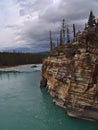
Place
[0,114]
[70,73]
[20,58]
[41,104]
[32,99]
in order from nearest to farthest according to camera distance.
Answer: [70,73], [0,114], [41,104], [32,99], [20,58]

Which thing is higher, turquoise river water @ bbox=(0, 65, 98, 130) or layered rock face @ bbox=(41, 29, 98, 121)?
layered rock face @ bbox=(41, 29, 98, 121)

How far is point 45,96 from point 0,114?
407 inches

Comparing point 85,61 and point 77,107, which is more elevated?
point 85,61

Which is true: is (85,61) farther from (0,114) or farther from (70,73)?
(0,114)

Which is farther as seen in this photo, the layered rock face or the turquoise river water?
the turquoise river water

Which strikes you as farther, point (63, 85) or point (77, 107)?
point (63, 85)

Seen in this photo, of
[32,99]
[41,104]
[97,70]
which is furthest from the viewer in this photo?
[32,99]

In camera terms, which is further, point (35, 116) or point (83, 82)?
point (35, 116)

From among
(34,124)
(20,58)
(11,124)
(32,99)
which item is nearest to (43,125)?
(34,124)

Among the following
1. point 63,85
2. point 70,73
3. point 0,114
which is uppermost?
point 70,73

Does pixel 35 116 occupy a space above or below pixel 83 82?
below

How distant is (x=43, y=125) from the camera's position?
22.9 metres

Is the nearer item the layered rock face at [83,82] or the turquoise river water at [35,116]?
the layered rock face at [83,82]

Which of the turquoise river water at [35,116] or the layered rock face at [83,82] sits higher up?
the layered rock face at [83,82]
